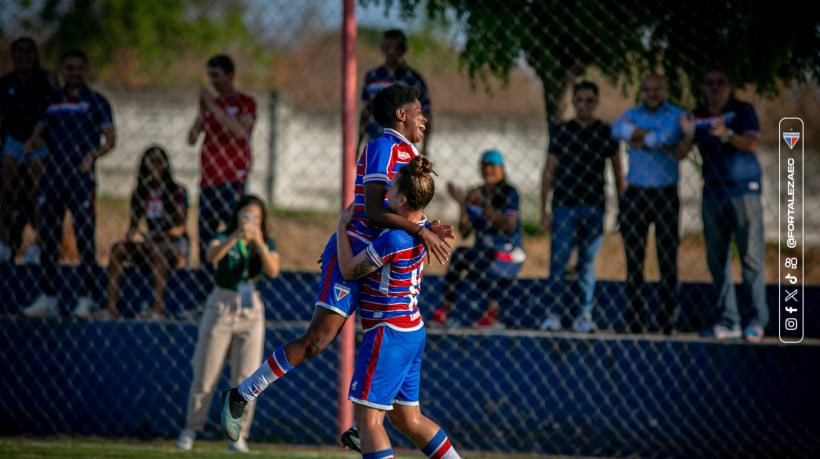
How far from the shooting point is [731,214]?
24.7 ft

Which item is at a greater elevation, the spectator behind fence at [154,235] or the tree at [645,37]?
the tree at [645,37]

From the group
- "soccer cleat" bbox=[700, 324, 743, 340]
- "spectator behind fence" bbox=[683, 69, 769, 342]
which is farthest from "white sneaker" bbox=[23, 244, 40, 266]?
"soccer cleat" bbox=[700, 324, 743, 340]

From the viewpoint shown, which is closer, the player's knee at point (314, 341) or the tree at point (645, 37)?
the player's knee at point (314, 341)

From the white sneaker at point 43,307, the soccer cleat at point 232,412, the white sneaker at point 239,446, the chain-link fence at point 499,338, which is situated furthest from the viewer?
the white sneaker at point 43,307

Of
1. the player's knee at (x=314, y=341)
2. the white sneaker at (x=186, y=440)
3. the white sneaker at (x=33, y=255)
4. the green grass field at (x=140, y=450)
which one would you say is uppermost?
the white sneaker at (x=33, y=255)

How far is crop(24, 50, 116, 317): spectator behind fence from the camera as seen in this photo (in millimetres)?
7863

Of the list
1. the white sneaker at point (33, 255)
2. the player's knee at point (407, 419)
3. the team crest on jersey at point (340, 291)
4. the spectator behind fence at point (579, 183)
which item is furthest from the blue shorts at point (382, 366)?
the white sneaker at point (33, 255)

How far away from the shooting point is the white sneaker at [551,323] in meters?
7.68

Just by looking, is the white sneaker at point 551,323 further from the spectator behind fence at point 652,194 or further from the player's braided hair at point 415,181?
the player's braided hair at point 415,181

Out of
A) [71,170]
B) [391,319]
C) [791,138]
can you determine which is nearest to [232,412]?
[391,319]

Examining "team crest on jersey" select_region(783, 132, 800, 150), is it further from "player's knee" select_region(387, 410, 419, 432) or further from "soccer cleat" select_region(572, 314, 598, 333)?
"player's knee" select_region(387, 410, 419, 432)

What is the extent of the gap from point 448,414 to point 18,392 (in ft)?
10.6

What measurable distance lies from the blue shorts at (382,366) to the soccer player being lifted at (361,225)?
261 mm

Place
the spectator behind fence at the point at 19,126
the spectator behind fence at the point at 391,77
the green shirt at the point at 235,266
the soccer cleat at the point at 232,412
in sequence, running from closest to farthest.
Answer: the soccer cleat at the point at 232,412 → the green shirt at the point at 235,266 → the spectator behind fence at the point at 391,77 → the spectator behind fence at the point at 19,126
